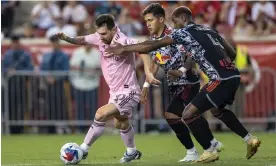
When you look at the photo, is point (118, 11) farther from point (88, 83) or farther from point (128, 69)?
point (128, 69)

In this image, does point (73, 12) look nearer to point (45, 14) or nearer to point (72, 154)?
point (45, 14)

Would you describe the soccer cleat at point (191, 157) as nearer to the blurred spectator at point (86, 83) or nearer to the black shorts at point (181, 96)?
the black shorts at point (181, 96)

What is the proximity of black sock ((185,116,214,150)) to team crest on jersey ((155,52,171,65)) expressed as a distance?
49.4 inches

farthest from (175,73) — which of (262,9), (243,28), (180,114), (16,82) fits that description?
(262,9)

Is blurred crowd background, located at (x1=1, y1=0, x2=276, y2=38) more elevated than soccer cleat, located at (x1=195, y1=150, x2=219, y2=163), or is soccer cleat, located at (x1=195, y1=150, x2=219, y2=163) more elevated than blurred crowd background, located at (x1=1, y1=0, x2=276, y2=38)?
blurred crowd background, located at (x1=1, y1=0, x2=276, y2=38)

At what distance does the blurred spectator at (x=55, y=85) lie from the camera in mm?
22328

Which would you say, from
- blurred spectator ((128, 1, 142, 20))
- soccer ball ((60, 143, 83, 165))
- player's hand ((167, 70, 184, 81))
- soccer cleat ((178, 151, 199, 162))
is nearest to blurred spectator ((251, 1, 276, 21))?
blurred spectator ((128, 1, 142, 20))

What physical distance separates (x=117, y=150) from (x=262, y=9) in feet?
30.3

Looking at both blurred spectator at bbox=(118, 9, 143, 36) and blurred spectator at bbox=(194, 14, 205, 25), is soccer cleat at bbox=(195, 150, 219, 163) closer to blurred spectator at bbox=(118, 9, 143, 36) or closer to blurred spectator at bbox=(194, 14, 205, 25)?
blurred spectator at bbox=(194, 14, 205, 25)

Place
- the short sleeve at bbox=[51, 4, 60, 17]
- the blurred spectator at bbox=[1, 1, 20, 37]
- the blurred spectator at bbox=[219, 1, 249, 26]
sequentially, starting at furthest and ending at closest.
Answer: the blurred spectator at bbox=[1, 1, 20, 37], the short sleeve at bbox=[51, 4, 60, 17], the blurred spectator at bbox=[219, 1, 249, 26]

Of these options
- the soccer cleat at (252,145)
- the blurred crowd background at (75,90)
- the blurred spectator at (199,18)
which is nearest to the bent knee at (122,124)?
the soccer cleat at (252,145)

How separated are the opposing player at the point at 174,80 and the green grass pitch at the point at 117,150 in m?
0.41

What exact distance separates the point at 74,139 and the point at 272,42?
246 inches

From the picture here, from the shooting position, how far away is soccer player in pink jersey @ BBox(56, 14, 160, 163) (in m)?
12.9
